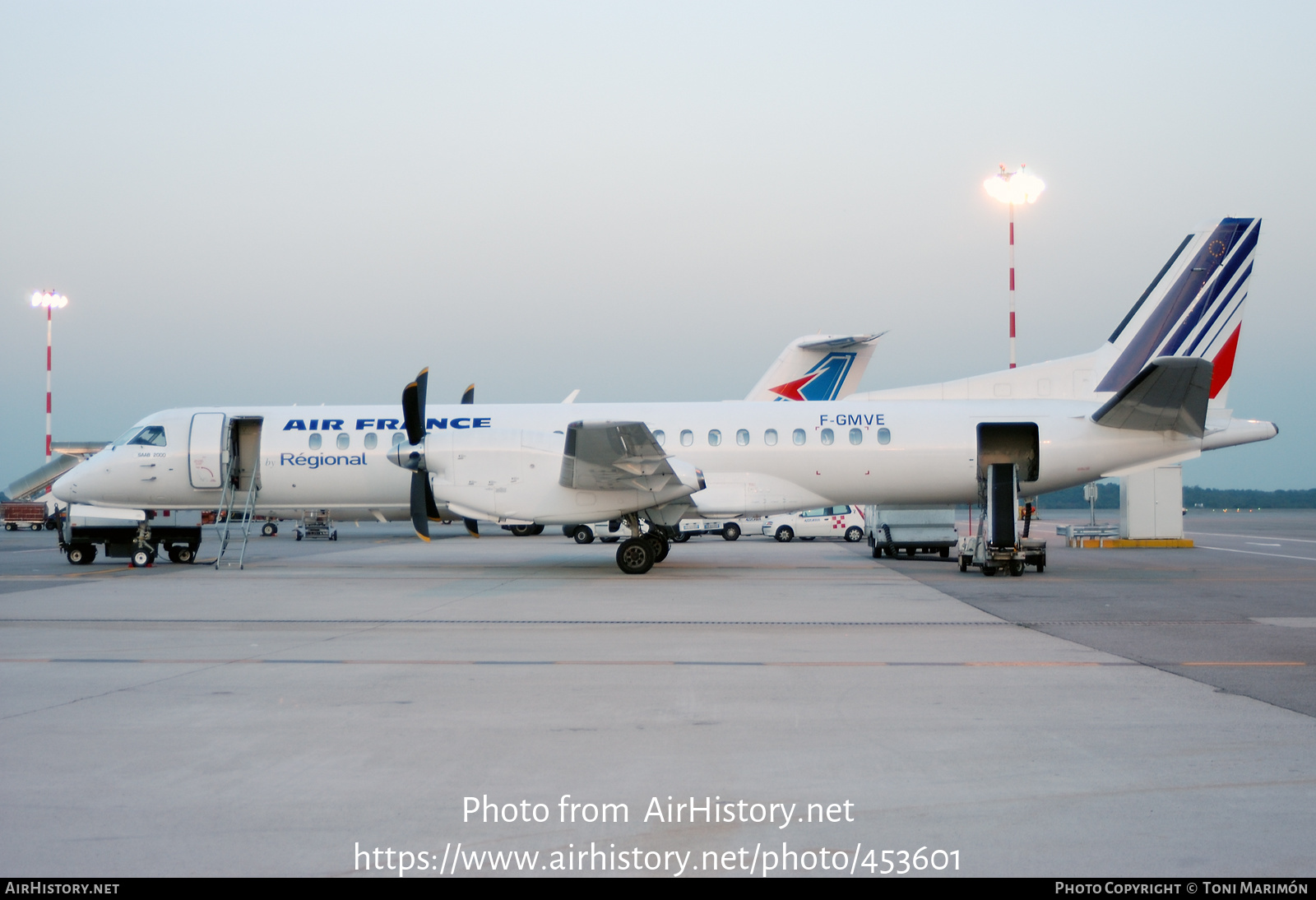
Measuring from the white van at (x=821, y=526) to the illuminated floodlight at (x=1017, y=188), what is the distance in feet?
42.7

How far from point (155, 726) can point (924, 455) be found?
52.4 feet

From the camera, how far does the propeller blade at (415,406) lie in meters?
17.9

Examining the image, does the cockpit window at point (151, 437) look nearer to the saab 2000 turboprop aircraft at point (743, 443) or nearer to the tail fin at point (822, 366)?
the saab 2000 turboprop aircraft at point (743, 443)

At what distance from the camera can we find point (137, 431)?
20703 millimetres

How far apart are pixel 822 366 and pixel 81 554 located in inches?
958

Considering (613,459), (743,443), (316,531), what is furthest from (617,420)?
(316,531)

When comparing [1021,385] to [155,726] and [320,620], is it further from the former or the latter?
[155,726]

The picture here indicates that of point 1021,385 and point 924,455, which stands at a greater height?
point 1021,385

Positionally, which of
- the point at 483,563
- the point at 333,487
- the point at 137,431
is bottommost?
the point at 483,563

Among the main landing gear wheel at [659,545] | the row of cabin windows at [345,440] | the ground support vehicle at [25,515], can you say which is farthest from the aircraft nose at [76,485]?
the ground support vehicle at [25,515]

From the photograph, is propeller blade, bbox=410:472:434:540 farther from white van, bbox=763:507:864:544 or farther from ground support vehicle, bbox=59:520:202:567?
white van, bbox=763:507:864:544

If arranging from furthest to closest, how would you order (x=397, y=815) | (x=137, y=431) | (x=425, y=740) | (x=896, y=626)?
(x=137, y=431) < (x=896, y=626) < (x=425, y=740) < (x=397, y=815)
